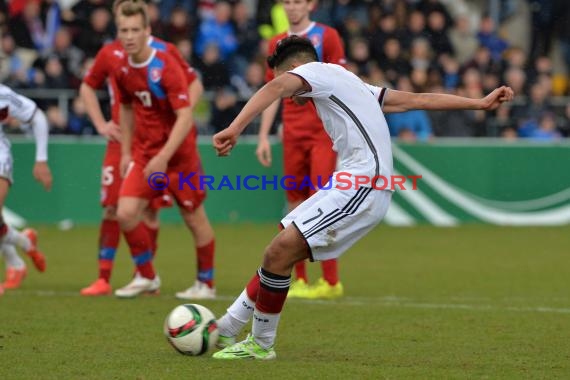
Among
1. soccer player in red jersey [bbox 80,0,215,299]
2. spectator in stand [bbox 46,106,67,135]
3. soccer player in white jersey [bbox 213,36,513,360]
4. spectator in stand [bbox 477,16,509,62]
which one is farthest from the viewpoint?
spectator in stand [bbox 477,16,509,62]

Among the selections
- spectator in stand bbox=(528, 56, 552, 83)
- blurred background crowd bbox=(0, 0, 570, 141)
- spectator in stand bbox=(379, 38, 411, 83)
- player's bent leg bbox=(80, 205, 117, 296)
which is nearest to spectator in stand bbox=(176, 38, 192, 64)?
blurred background crowd bbox=(0, 0, 570, 141)

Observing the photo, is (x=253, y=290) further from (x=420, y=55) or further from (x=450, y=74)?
(x=450, y=74)

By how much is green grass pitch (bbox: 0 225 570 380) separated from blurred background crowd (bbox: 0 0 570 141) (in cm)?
379

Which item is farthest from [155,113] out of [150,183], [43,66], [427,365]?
[43,66]

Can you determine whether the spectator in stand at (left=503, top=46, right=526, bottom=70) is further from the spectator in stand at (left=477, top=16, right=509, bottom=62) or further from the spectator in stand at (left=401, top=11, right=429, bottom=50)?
the spectator in stand at (left=401, top=11, right=429, bottom=50)

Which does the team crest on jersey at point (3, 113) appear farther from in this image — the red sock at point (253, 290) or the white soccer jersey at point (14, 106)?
the red sock at point (253, 290)

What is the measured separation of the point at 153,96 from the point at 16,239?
2.12 metres

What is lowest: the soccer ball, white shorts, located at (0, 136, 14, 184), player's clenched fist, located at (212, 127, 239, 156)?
the soccer ball

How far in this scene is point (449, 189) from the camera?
1833cm

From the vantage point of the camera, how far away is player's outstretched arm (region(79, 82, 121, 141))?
413 inches

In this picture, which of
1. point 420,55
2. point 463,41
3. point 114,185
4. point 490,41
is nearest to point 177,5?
point 420,55

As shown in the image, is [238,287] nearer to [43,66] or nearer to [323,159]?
[323,159]

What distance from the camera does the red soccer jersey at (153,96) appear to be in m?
9.83

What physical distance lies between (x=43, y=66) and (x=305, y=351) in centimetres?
1230
